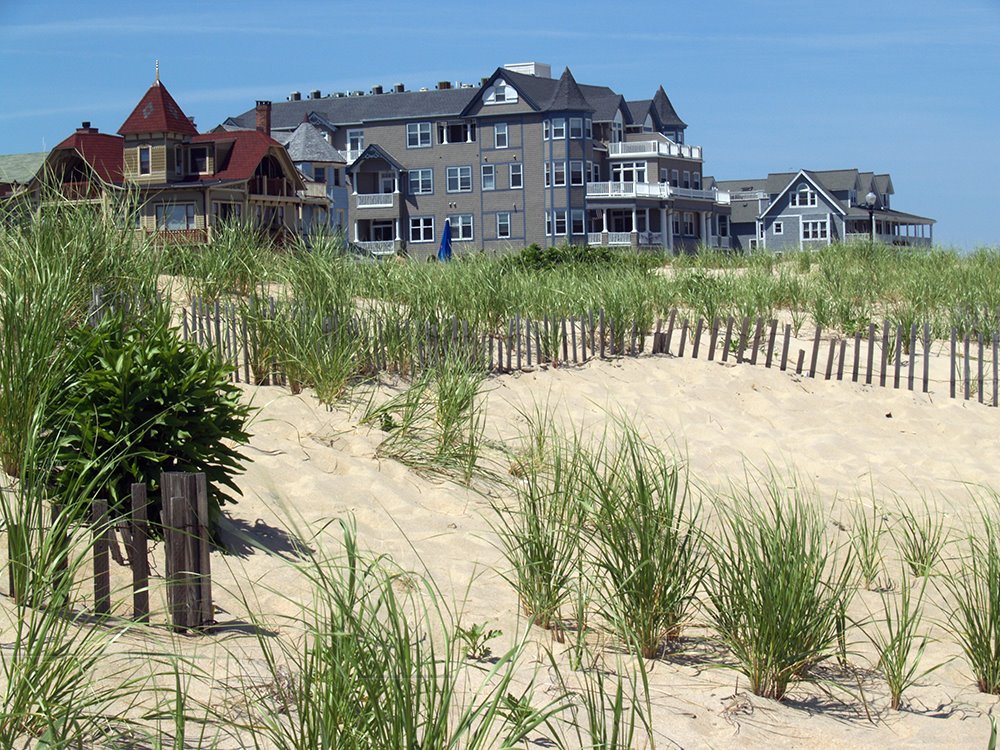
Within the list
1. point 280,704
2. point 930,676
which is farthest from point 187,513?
point 930,676

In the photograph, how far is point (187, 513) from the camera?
16.3 ft

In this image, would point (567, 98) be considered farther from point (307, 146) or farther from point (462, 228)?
point (307, 146)

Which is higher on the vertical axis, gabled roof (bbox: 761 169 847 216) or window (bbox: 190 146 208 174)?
gabled roof (bbox: 761 169 847 216)

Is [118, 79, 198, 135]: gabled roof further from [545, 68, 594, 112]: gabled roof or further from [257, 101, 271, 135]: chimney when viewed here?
[545, 68, 594, 112]: gabled roof

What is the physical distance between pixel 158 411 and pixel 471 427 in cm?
323

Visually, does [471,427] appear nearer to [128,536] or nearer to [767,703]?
[128,536]

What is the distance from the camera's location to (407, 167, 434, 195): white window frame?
66.3m

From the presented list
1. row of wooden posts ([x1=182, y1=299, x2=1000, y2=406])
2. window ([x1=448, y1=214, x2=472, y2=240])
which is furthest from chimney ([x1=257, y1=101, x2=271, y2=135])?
row of wooden posts ([x1=182, y1=299, x2=1000, y2=406])

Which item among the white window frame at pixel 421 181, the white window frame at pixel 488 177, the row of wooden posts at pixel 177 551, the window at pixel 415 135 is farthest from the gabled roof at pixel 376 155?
the row of wooden posts at pixel 177 551

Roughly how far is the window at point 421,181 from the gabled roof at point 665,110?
1871cm

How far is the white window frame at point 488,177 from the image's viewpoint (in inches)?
2539

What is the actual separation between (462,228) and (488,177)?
3318 millimetres

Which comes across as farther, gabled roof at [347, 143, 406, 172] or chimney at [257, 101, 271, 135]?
gabled roof at [347, 143, 406, 172]

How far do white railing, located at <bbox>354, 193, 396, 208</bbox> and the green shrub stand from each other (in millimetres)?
60311
